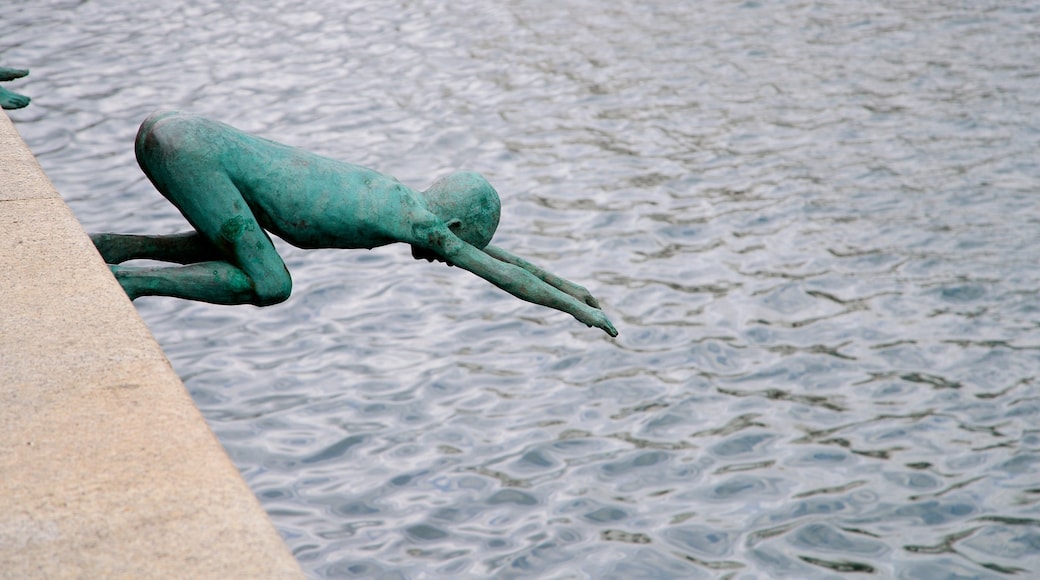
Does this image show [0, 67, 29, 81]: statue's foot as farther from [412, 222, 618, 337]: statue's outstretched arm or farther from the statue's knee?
[412, 222, 618, 337]: statue's outstretched arm

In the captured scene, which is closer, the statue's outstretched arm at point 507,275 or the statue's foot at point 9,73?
the statue's outstretched arm at point 507,275

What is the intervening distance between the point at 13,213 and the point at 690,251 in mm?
7516

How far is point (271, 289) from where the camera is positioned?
11.4ft

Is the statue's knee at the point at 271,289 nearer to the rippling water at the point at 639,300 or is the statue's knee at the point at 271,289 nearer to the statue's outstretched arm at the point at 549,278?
the statue's outstretched arm at the point at 549,278

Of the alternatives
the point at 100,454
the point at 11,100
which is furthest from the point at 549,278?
the point at 11,100

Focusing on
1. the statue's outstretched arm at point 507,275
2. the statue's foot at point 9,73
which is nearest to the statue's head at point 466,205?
the statue's outstretched arm at point 507,275

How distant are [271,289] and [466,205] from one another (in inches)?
25.6

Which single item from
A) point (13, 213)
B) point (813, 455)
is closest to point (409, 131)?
point (813, 455)

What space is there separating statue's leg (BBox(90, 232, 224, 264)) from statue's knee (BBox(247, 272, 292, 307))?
0.49 feet

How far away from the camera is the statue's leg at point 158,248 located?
3623 mm

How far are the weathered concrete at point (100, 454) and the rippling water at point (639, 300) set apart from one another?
451 cm

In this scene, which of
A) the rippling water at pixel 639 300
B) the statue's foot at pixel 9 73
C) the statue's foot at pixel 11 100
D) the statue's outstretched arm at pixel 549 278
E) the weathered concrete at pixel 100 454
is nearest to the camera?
the weathered concrete at pixel 100 454

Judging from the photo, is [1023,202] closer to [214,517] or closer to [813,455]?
[813,455]

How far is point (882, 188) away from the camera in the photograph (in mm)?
11523
